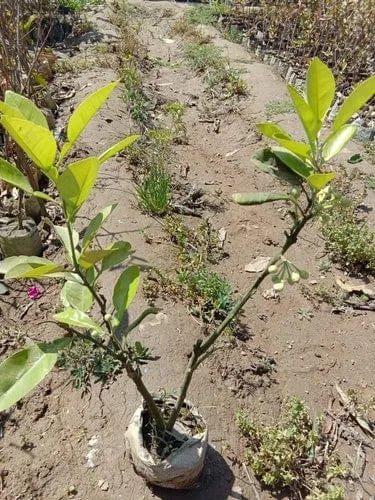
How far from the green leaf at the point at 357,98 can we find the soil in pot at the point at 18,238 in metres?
2.71

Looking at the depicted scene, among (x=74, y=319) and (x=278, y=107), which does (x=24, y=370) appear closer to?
(x=74, y=319)

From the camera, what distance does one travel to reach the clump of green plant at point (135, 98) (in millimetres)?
5305

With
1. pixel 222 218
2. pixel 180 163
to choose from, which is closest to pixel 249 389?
pixel 222 218

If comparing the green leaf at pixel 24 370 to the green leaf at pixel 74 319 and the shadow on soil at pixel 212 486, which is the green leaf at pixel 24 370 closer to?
the green leaf at pixel 74 319

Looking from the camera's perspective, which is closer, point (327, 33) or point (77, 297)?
point (77, 297)

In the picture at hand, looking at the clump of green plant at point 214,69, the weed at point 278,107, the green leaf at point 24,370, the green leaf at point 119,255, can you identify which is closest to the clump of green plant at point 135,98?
the clump of green plant at point 214,69

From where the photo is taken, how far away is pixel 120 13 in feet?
28.7

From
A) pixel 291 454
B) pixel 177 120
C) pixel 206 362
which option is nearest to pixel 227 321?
pixel 291 454

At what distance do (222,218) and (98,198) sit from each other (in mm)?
1109

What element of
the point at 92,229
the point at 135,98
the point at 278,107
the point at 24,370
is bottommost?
the point at 135,98

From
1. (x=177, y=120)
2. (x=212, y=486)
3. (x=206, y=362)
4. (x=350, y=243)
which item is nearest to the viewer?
(x=212, y=486)

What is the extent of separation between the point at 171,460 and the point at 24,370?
3.22 ft

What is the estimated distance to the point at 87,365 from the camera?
281cm

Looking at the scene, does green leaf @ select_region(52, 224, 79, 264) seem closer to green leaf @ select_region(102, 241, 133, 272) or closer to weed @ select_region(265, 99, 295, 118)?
green leaf @ select_region(102, 241, 133, 272)
